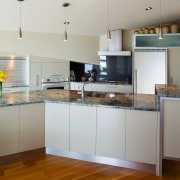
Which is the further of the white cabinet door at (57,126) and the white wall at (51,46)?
the white wall at (51,46)

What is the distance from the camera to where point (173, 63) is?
277 inches

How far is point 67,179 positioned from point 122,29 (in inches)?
196

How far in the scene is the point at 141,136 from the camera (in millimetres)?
3877

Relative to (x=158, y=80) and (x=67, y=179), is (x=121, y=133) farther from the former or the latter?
(x=158, y=80)

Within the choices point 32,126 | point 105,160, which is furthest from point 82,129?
point 32,126

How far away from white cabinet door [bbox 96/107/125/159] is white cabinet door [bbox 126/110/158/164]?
0.27ft

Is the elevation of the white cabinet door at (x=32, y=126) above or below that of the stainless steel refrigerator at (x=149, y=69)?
below

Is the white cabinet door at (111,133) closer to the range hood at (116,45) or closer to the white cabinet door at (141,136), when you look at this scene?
the white cabinet door at (141,136)

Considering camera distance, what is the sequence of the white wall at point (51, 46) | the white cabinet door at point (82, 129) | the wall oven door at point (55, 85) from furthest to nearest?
the wall oven door at point (55, 85)
the white wall at point (51, 46)
the white cabinet door at point (82, 129)

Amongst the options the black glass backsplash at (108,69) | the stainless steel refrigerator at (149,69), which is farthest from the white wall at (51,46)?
the stainless steel refrigerator at (149,69)

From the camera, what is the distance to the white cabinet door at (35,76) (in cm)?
665

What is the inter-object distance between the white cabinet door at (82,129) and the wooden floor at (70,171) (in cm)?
21

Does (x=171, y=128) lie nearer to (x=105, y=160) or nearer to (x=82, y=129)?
(x=105, y=160)

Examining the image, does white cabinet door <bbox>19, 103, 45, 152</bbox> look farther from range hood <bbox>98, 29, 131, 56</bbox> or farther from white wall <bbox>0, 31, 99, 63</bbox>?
range hood <bbox>98, 29, 131, 56</bbox>
